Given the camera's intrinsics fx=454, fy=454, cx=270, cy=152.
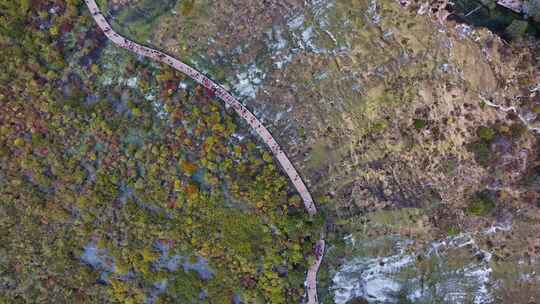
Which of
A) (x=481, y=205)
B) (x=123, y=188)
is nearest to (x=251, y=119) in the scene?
(x=123, y=188)

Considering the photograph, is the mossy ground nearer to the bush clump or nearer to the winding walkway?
the winding walkway

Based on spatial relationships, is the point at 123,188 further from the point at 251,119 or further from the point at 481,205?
the point at 481,205

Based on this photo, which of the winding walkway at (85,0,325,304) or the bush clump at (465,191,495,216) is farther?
the winding walkway at (85,0,325,304)

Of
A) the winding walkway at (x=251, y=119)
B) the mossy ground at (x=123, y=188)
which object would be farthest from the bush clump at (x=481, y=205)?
the mossy ground at (x=123, y=188)

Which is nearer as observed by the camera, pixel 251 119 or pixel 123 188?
pixel 123 188

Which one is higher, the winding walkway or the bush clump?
the bush clump

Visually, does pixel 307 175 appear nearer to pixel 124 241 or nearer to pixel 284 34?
pixel 284 34

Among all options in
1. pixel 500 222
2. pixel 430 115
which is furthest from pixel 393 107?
pixel 500 222

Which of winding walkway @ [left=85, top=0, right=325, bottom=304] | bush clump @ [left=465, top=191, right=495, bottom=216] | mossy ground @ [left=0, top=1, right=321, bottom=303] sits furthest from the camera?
winding walkway @ [left=85, top=0, right=325, bottom=304]

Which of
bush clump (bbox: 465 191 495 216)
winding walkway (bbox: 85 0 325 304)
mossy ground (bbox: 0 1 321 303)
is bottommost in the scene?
mossy ground (bbox: 0 1 321 303)

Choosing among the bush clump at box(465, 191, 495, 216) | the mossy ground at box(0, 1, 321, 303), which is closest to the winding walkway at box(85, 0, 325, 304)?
the mossy ground at box(0, 1, 321, 303)
